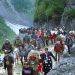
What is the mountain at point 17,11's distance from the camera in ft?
403

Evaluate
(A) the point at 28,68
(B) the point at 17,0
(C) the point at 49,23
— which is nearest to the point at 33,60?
(A) the point at 28,68

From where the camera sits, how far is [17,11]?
135m

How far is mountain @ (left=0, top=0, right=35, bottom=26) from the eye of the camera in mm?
122944

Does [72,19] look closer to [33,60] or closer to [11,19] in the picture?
[33,60]

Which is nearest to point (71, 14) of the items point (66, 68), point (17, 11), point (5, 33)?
point (66, 68)

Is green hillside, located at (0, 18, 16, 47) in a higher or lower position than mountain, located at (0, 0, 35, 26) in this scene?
lower

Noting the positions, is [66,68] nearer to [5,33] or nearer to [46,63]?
[46,63]

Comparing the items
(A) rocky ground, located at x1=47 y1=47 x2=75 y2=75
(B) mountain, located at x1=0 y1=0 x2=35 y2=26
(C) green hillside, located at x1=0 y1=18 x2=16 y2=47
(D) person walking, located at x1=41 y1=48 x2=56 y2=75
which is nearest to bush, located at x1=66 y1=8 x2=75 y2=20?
(C) green hillside, located at x1=0 y1=18 x2=16 y2=47

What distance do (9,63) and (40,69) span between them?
4.44 ft

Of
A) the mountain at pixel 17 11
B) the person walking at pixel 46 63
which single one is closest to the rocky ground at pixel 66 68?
the person walking at pixel 46 63

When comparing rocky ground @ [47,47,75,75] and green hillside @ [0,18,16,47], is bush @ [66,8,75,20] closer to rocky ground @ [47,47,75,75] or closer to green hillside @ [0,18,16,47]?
green hillside @ [0,18,16,47]

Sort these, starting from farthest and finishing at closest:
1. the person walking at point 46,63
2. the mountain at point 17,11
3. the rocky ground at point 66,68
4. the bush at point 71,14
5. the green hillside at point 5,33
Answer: the mountain at point 17,11 → the green hillside at point 5,33 → the bush at point 71,14 → the person walking at point 46,63 → the rocky ground at point 66,68

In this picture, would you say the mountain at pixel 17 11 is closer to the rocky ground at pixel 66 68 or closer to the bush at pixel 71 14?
the bush at pixel 71 14

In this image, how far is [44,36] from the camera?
114 ft
